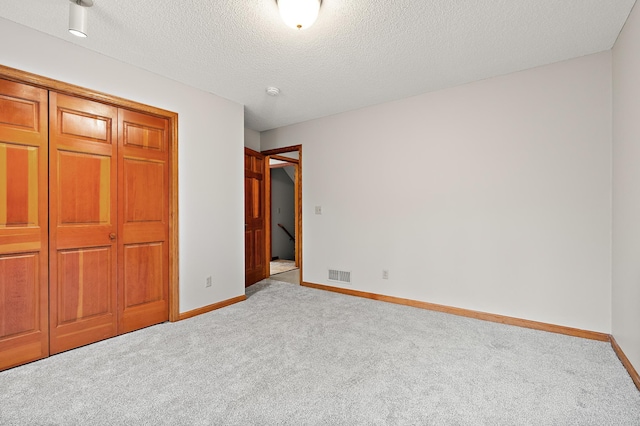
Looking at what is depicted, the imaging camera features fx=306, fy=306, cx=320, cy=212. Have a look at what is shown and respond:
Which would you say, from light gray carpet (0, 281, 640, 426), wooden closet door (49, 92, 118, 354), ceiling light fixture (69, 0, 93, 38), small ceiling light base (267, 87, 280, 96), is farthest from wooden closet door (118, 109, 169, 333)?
small ceiling light base (267, 87, 280, 96)

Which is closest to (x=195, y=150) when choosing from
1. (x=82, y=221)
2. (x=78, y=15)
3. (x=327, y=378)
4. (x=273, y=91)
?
(x=273, y=91)

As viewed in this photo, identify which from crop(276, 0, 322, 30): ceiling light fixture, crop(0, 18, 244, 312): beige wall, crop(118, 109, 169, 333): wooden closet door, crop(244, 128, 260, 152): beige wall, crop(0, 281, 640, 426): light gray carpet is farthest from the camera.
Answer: crop(244, 128, 260, 152): beige wall

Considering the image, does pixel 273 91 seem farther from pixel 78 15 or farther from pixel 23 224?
pixel 23 224

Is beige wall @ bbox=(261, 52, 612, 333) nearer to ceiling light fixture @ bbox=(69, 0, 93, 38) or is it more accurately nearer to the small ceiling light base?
the small ceiling light base

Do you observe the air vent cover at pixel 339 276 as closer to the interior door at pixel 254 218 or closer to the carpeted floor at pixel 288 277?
the carpeted floor at pixel 288 277

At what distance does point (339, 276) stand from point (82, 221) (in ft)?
Answer: 9.56

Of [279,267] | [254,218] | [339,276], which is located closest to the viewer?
[339,276]

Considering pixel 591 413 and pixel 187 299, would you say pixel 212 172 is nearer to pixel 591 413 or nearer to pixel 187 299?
pixel 187 299

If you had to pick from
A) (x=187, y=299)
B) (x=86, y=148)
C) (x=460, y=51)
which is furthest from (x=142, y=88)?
(x=460, y=51)

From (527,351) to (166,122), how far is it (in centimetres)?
384

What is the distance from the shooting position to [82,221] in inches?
99.7

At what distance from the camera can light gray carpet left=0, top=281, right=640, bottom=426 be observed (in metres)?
1.66

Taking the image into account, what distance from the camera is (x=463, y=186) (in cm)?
328

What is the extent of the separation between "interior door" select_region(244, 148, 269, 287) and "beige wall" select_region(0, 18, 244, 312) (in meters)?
0.73
